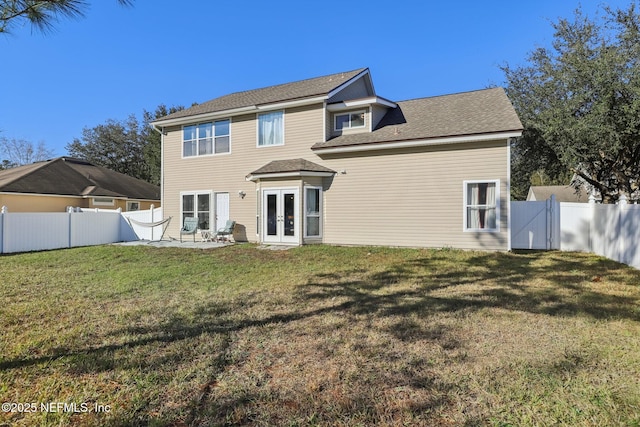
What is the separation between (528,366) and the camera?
3.41 m

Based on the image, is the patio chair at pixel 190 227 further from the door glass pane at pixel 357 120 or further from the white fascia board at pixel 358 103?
the door glass pane at pixel 357 120

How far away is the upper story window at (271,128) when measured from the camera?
14.2m

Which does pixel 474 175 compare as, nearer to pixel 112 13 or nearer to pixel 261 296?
pixel 261 296

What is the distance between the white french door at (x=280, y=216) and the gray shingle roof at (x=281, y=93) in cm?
359

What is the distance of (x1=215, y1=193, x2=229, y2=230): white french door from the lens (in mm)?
15141

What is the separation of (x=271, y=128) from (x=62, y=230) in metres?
8.98

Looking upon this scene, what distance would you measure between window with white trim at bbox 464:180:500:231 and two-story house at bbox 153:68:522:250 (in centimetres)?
3

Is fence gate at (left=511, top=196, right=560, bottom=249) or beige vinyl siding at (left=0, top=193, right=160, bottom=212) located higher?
beige vinyl siding at (left=0, top=193, right=160, bottom=212)

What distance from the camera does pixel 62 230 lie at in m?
14.1

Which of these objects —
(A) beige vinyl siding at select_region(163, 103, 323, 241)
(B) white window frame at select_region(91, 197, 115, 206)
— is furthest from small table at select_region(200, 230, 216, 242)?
(B) white window frame at select_region(91, 197, 115, 206)

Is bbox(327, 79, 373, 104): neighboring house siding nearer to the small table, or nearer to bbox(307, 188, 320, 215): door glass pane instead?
bbox(307, 188, 320, 215): door glass pane

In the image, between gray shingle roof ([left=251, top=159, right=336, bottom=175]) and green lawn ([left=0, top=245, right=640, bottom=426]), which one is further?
gray shingle roof ([left=251, top=159, right=336, bottom=175])

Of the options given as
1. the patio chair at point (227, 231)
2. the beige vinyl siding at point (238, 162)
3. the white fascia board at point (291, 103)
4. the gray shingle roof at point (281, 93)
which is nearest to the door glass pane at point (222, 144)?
the beige vinyl siding at point (238, 162)

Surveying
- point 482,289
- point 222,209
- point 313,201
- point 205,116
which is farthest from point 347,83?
point 482,289
